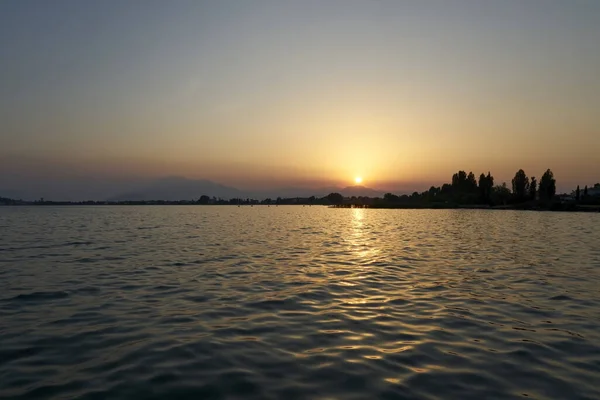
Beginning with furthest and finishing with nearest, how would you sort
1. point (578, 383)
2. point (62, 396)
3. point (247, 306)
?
1. point (247, 306)
2. point (578, 383)
3. point (62, 396)

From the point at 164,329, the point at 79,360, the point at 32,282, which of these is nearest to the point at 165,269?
the point at 32,282

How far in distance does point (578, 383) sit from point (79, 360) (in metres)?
12.8

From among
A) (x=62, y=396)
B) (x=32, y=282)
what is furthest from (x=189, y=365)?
(x=32, y=282)

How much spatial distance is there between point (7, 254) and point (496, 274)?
38.4 metres

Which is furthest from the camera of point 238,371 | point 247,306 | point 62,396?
point 247,306

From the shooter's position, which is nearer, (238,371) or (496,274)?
(238,371)

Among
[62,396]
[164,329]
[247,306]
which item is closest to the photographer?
[62,396]

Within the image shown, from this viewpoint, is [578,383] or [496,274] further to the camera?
[496,274]

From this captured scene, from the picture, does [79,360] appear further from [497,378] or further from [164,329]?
[497,378]

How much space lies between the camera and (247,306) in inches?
650

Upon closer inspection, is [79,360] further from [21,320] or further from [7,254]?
[7,254]

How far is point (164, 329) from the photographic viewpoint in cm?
1339

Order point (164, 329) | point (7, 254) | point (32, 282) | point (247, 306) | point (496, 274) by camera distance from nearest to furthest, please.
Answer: point (164, 329) < point (247, 306) < point (32, 282) < point (496, 274) < point (7, 254)

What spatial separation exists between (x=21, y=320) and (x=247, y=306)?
27.5ft
